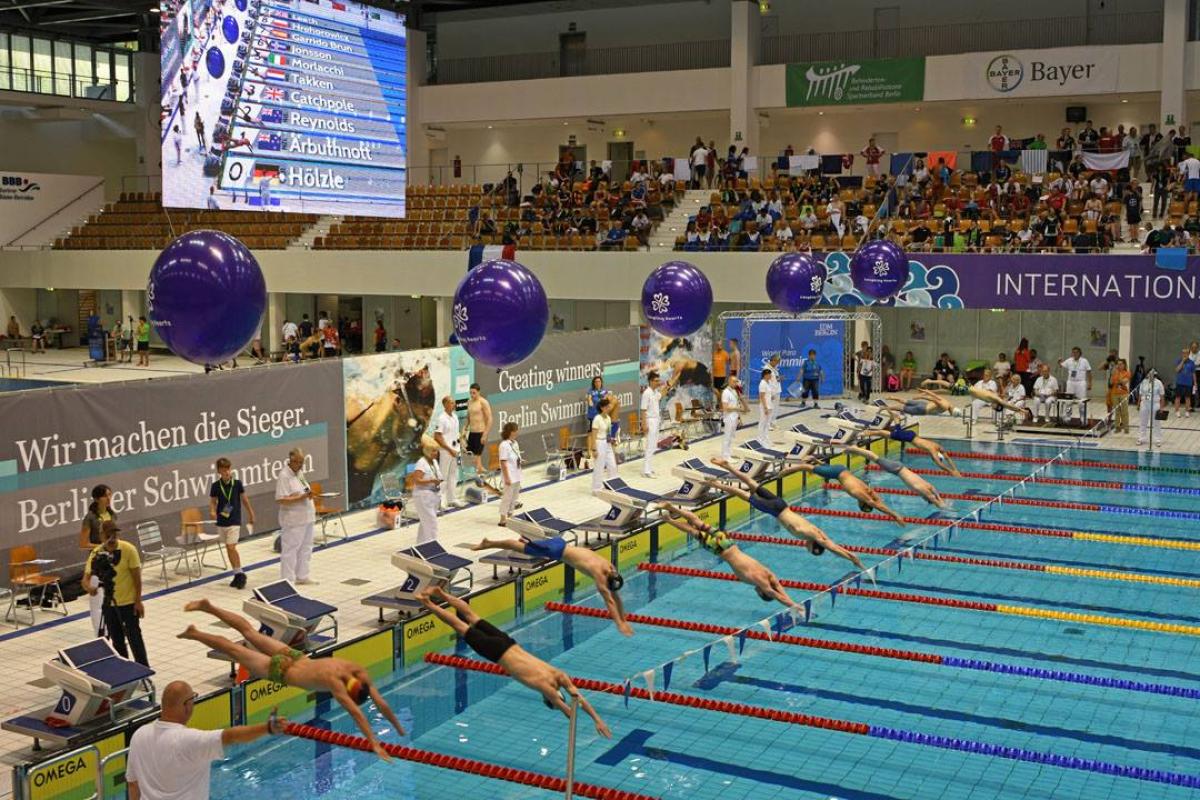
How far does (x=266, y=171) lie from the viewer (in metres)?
15.2

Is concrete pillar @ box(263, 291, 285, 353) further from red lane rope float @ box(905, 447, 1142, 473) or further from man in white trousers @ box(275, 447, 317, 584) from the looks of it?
man in white trousers @ box(275, 447, 317, 584)

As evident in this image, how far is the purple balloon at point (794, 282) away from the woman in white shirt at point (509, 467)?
481cm

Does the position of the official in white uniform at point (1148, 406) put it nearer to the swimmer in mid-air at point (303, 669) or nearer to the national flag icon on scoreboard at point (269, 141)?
the national flag icon on scoreboard at point (269, 141)

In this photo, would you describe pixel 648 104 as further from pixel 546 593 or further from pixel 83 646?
pixel 83 646

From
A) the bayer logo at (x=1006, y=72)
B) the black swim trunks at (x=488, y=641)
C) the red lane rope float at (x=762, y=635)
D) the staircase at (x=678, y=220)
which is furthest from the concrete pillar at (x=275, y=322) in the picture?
the black swim trunks at (x=488, y=641)

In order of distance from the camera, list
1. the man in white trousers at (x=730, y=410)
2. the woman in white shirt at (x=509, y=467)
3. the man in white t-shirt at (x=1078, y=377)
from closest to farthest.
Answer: the woman in white shirt at (x=509, y=467) → the man in white trousers at (x=730, y=410) → the man in white t-shirt at (x=1078, y=377)

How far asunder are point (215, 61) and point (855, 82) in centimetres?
1726

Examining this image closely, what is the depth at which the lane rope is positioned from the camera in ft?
23.2

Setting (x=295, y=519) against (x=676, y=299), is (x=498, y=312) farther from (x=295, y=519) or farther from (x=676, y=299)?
(x=676, y=299)

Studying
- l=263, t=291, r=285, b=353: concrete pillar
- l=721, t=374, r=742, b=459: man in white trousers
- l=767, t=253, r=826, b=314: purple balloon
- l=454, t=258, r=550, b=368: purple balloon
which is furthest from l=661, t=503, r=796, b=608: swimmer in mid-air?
l=263, t=291, r=285, b=353: concrete pillar

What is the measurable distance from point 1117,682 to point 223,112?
11.7m

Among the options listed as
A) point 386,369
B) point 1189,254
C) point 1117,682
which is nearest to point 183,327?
point 386,369

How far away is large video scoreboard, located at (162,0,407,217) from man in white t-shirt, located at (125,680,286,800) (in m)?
10.7

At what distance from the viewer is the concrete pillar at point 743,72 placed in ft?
93.9
